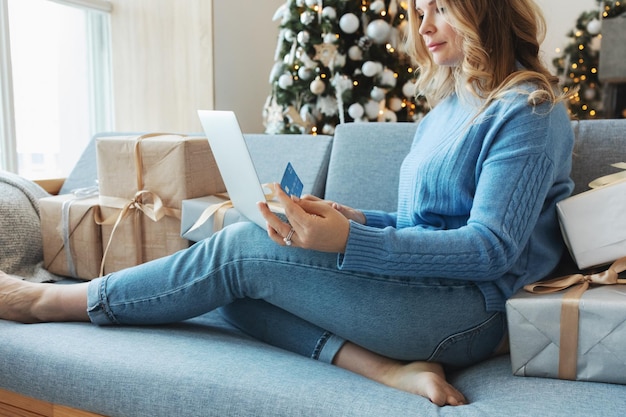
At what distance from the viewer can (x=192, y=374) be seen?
105 cm

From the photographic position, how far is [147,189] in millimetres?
1738

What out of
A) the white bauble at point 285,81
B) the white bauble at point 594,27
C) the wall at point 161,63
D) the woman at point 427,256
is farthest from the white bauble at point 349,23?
the woman at point 427,256

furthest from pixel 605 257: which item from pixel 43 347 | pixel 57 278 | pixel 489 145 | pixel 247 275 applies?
pixel 57 278

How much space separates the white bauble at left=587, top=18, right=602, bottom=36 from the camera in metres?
3.62

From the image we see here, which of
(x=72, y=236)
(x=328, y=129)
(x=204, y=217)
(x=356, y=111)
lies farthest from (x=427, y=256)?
(x=328, y=129)

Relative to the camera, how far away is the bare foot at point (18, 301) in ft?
4.24

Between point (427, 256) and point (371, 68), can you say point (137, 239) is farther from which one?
point (371, 68)

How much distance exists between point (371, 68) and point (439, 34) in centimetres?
208

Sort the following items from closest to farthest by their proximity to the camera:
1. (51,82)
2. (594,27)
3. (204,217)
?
(204,217) < (51,82) < (594,27)

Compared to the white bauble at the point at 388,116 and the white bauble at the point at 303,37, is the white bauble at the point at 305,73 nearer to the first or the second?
the white bauble at the point at 303,37

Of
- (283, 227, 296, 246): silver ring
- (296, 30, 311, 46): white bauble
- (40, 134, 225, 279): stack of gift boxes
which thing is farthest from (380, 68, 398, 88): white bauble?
(283, 227, 296, 246): silver ring

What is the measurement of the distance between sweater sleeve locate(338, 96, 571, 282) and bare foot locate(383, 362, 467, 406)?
169 mm

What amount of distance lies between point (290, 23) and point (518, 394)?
9.11ft

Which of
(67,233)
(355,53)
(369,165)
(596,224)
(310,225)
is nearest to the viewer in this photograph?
(310,225)
